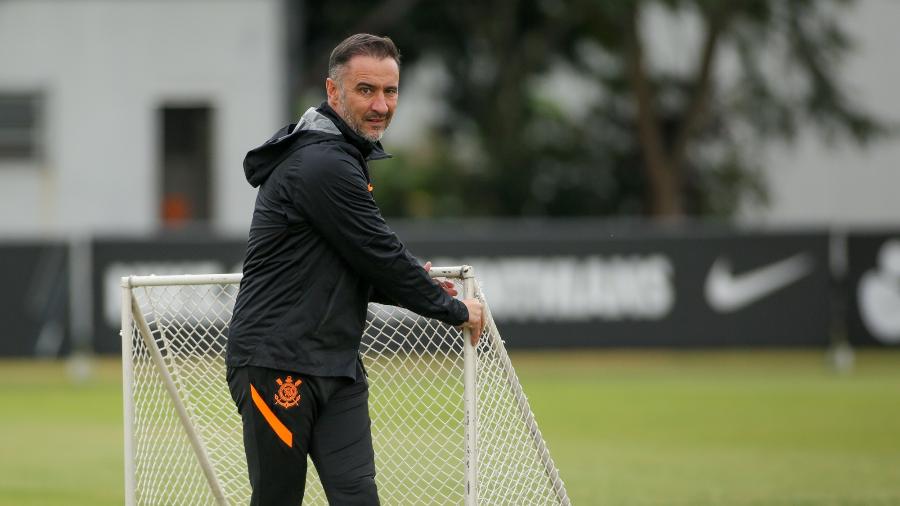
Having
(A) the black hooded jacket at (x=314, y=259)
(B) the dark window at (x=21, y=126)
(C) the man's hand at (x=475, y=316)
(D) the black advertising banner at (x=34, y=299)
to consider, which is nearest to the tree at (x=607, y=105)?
(B) the dark window at (x=21, y=126)

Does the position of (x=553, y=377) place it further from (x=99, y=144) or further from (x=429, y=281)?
(x=429, y=281)

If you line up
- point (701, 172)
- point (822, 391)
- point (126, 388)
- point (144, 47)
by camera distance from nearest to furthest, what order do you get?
1. point (126, 388)
2. point (822, 391)
3. point (144, 47)
4. point (701, 172)

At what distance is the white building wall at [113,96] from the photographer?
25109mm

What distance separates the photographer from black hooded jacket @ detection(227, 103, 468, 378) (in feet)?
17.8

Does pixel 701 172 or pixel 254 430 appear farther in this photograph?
pixel 701 172

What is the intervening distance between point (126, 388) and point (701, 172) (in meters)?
23.8

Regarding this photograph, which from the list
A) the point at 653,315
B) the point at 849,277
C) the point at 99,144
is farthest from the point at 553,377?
the point at 99,144

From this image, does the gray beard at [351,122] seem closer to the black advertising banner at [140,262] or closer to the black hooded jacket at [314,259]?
the black hooded jacket at [314,259]

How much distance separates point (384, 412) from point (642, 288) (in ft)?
41.3

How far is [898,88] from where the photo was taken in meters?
31.8

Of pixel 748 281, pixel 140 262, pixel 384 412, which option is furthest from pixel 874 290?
pixel 384 412

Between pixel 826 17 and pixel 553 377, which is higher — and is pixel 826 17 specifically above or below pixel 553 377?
above

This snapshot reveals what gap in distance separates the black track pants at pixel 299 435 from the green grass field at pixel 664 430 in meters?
4.19

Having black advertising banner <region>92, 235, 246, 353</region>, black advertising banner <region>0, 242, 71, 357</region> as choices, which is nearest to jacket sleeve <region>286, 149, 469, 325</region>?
black advertising banner <region>92, 235, 246, 353</region>
